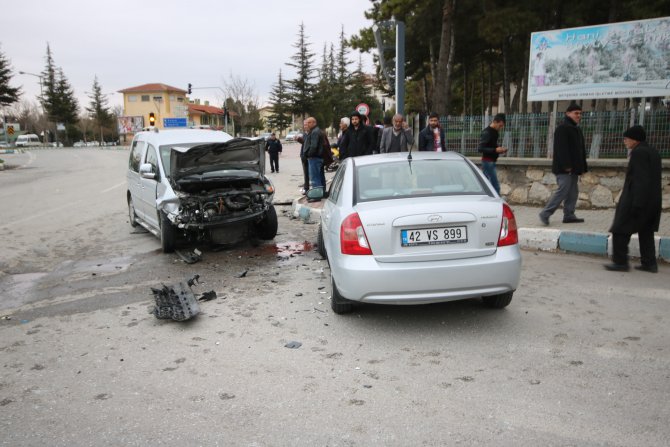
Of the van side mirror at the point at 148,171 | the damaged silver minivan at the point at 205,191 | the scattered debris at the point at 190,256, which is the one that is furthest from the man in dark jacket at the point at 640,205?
the van side mirror at the point at 148,171

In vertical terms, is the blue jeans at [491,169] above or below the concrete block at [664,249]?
above

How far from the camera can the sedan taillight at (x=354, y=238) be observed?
4.25 meters

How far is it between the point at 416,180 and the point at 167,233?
4.10 metres

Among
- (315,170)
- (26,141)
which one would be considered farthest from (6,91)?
(315,170)

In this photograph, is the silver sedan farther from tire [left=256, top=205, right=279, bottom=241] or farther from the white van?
the white van

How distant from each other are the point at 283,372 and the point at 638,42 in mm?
9984

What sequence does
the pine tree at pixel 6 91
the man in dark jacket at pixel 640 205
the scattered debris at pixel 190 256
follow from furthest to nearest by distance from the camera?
the pine tree at pixel 6 91 → the scattered debris at pixel 190 256 → the man in dark jacket at pixel 640 205

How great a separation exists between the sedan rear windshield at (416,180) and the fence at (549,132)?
19.9 ft

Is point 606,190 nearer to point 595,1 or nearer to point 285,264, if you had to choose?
point 285,264

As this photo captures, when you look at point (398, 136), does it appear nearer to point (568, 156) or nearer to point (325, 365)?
point (568, 156)

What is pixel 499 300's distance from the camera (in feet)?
15.5

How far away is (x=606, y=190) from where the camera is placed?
9.62m

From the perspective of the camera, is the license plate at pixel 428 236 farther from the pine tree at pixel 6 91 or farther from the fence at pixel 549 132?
the pine tree at pixel 6 91

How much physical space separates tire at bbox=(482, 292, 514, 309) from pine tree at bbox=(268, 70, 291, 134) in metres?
76.4
